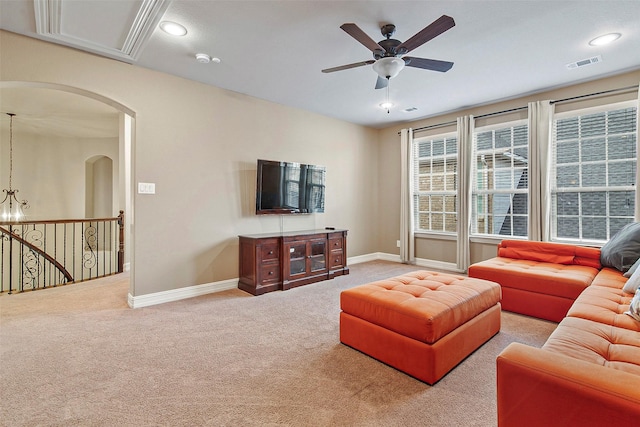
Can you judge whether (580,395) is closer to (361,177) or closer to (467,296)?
(467,296)

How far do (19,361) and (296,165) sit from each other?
3545 mm

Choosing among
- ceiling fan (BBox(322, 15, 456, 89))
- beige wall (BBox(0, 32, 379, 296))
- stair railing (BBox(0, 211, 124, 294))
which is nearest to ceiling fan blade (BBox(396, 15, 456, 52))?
ceiling fan (BBox(322, 15, 456, 89))

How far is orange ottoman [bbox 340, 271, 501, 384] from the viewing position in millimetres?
1932

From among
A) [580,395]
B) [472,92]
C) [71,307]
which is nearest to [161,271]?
[71,307]

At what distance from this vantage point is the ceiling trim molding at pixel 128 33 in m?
2.37

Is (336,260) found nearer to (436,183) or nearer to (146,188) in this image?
(436,183)

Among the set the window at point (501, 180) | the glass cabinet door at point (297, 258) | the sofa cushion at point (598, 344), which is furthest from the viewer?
the window at point (501, 180)

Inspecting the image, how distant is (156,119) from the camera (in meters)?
3.57

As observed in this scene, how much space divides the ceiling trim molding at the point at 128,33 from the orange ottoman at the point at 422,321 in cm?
277

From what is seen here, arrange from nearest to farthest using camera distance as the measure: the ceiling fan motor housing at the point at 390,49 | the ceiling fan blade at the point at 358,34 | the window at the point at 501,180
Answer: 1. the ceiling fan blade at the point at 358,34
2. the ceiling fan motor housing at the point at 390,49
3. the window at the point at 501,180

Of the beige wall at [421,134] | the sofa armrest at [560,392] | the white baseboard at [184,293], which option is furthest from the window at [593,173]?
the sofa armrest at [560,392]

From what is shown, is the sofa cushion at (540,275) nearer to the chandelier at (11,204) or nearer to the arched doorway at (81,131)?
the arched doorway at (81,131)

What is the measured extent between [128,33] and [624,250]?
5.15 m

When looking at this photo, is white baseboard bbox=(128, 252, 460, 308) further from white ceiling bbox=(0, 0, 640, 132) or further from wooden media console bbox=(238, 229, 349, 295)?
white ceiling bbox=(0, 0, 640, 132)
